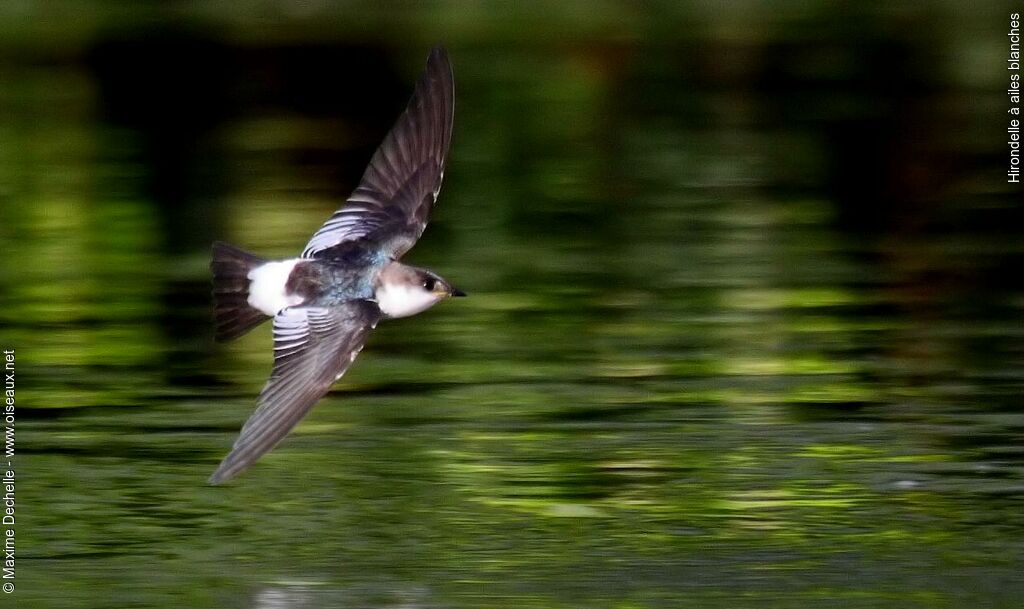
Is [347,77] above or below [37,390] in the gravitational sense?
above

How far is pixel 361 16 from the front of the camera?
11.0 m

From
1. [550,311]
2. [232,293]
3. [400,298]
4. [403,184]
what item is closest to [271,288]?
[232,293]

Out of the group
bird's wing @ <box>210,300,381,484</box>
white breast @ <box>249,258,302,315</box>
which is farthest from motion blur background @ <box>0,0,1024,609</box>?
white breast @ <box>249,258,302,315</box>

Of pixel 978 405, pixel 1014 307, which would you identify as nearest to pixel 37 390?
pixel 978 405

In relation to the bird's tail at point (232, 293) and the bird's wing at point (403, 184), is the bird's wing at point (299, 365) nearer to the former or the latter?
the bird's tail at point (232, 293)

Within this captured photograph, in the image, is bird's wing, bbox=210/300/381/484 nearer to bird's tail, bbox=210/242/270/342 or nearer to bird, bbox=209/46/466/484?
bird, bbox=209/46/466/484

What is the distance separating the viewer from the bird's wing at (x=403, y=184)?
17.3 ft

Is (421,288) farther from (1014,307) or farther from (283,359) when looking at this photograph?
(1014,307)

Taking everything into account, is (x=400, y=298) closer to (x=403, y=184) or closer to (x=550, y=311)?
(x=403, y=184)

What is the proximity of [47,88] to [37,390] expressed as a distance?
14.7 feet

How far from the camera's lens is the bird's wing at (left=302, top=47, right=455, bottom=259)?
17.3ft

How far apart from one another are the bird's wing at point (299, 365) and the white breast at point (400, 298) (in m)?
0.09

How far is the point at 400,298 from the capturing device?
16.7ft

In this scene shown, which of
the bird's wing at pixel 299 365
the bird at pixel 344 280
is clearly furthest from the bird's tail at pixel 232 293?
the bird's wing at pixel 299 365
